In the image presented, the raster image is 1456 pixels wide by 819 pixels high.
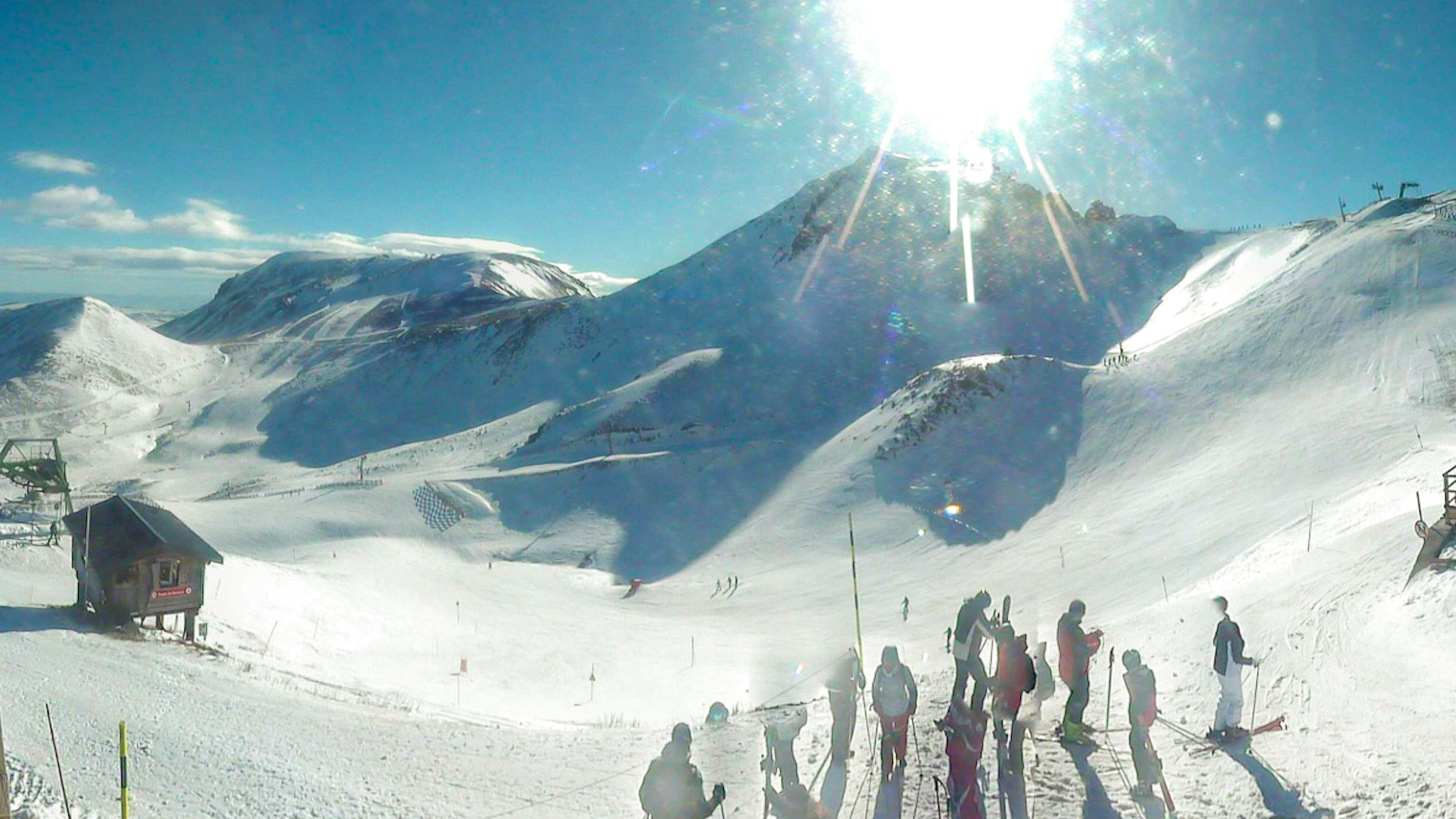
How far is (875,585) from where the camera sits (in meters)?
32.5

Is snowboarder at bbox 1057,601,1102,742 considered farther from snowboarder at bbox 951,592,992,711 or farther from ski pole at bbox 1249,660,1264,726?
ski pole at bbox 1249,660,1264,726

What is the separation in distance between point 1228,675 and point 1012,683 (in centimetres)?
239

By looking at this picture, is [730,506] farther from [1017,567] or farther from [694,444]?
[1017,567]

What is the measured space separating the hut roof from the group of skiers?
56.7 feet

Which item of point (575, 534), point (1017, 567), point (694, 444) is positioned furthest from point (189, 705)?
point (694, 444)

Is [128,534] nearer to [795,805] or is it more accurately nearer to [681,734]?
[681,734]

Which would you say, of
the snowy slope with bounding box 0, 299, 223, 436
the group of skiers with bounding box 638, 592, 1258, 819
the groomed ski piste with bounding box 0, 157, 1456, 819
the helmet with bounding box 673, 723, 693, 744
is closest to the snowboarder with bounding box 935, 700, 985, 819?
the group of skiers with bounding box 638, 592, 1258, 819

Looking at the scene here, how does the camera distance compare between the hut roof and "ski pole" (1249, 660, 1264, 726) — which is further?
the hut roof

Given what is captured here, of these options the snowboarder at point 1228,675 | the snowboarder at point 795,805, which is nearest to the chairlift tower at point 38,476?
the snowboarder at point 795,805

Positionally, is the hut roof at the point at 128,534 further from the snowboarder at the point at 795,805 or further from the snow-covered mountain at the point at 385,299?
the snow-covered mountain at the point at 385,299

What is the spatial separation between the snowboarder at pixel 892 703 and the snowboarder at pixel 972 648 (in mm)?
619

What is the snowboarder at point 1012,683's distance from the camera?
29.9 ft

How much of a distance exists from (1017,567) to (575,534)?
25369mm

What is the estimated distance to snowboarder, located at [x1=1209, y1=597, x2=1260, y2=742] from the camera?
9.15 metres
